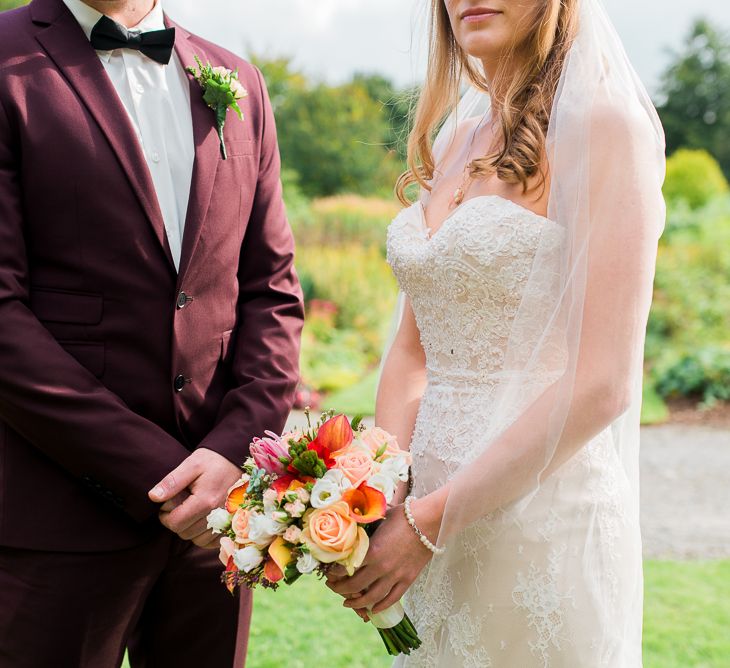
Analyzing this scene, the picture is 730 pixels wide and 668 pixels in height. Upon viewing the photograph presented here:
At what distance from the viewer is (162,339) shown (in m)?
2.32

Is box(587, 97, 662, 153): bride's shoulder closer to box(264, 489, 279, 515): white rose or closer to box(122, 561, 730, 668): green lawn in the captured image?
box(264, 489, 279, 515): white rose

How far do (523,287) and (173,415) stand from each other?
1048 millimetres

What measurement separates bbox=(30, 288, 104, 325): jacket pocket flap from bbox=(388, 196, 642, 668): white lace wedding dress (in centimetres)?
91

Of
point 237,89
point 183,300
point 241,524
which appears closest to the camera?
point 241,524

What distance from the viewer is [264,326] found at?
8.25ft

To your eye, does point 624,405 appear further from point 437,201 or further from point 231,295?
point 231,295

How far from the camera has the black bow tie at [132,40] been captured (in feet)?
7.59

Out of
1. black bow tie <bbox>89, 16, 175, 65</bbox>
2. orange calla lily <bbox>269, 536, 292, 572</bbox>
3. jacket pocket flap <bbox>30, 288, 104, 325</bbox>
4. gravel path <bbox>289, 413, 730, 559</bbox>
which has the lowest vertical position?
gravel path <bbox>289, 413, 730, 559</bbox>

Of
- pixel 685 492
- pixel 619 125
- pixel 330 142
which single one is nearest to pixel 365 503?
pixel 619 125

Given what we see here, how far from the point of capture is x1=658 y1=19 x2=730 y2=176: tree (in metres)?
41.1

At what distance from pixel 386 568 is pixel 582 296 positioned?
794 mm

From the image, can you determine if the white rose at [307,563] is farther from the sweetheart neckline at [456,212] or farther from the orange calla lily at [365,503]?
the sweetheart neckline at [456,212]

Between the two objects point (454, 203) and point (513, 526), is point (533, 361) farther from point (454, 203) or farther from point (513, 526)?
point (454, 203)

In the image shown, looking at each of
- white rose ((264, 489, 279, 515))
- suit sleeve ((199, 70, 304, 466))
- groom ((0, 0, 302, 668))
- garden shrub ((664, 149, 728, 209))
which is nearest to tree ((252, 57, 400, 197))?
garden shrub ((664, 149, 728, 209))
